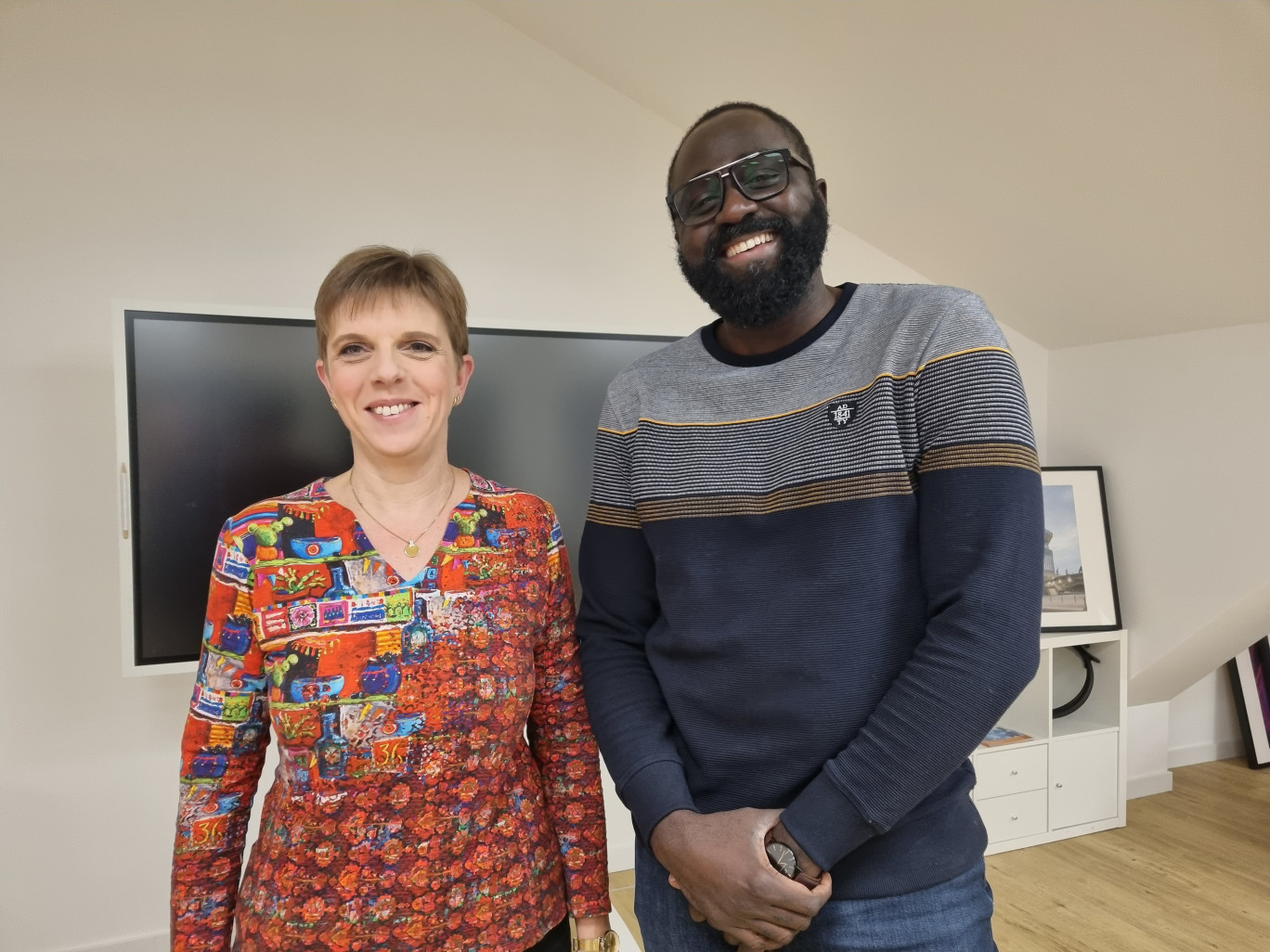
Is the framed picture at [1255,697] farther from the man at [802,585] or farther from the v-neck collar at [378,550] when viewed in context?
the v-neck collar at [378,550]

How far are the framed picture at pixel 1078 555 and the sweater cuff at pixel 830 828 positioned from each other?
241cm

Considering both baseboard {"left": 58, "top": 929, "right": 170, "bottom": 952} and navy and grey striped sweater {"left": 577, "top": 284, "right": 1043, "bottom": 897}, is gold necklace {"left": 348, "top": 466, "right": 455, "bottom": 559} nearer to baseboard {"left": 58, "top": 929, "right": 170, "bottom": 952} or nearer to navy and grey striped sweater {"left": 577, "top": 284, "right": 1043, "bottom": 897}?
navy and grey striped sweater {"left": 577, "top": 284, "right": 1043, "bottom": 897}

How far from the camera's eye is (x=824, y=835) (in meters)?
0.94

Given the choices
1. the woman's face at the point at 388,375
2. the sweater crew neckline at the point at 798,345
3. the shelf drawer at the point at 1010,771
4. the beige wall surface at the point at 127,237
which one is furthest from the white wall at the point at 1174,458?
the woman's face at the point at 388,375

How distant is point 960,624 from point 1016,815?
2.43m

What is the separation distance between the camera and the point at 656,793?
1.07 m

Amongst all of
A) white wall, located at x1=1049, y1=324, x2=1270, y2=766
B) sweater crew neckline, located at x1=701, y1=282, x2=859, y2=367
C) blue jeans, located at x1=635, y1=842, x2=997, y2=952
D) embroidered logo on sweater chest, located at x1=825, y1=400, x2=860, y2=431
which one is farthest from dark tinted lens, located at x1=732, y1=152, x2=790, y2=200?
white wall, located at x1=1049, y1=324, x2=1270, y2=766

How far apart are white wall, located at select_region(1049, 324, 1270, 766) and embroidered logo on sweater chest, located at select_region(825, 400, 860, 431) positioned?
225 centimetres

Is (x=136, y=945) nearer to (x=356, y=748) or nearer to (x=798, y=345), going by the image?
(x=356, y=748)

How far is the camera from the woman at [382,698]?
105cm

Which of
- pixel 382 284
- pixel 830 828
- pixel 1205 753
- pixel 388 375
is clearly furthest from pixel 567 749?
pixel 1205 753

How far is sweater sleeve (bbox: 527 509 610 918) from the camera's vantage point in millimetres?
1213

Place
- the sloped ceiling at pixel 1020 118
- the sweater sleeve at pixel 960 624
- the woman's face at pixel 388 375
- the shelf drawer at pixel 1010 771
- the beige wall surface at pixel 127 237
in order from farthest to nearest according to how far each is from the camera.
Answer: the shelf drawer at pixel 1010 771
the beige wall surface at pixel 127 237
the sloped ceiling at pixel 1020 118
the woman's face at pixel 388 375
the sweater sleeve at pixel 960 624

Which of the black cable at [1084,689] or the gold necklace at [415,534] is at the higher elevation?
the gold necklace at [415,534]
